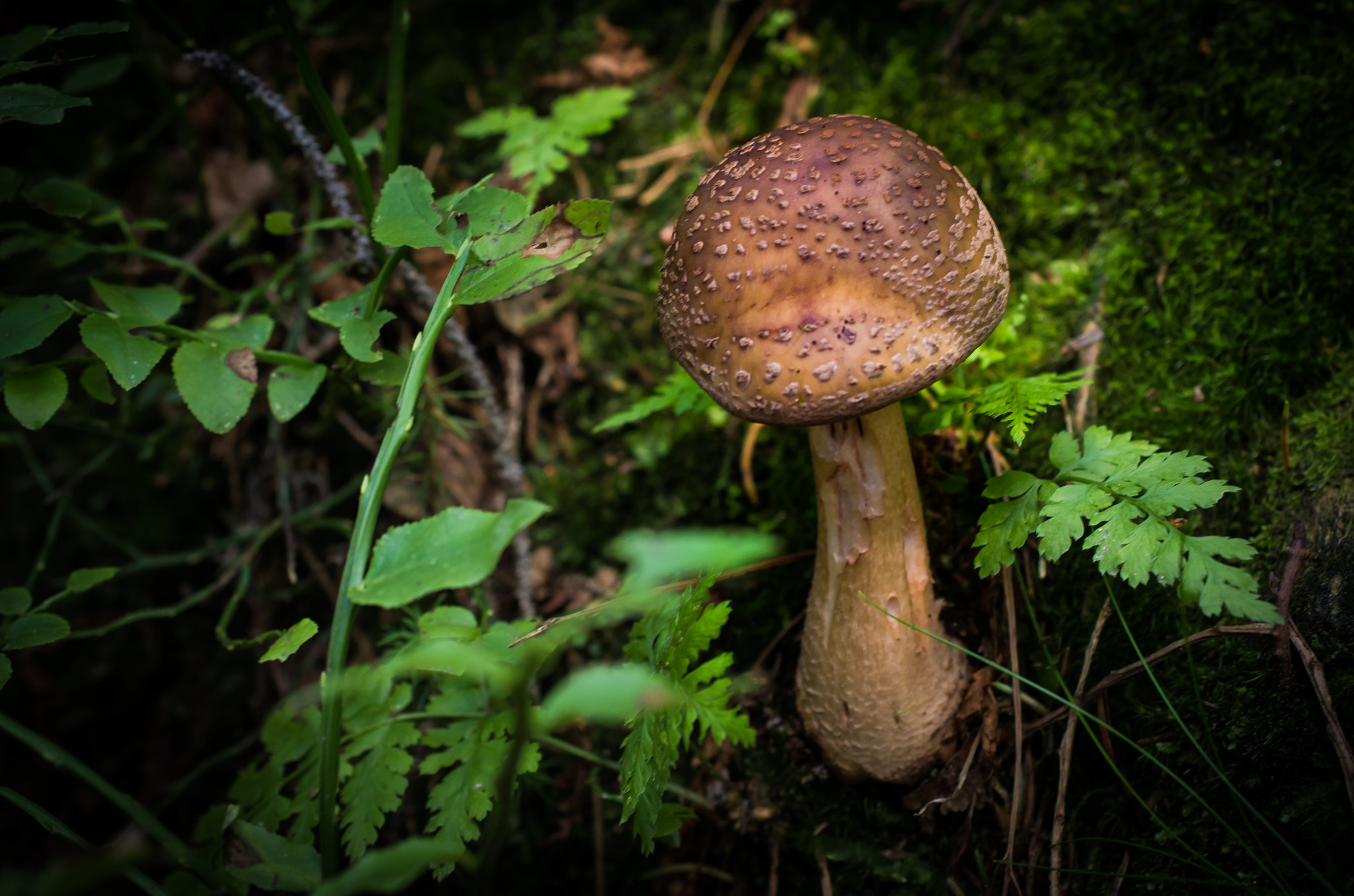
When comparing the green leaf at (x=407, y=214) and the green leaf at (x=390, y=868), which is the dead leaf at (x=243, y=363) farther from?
the green leaf at (x=390, y=868)

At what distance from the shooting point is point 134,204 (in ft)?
11.3

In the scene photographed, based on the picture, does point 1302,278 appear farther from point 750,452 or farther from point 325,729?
point 325,729

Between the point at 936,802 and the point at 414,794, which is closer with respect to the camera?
the point at 936,802

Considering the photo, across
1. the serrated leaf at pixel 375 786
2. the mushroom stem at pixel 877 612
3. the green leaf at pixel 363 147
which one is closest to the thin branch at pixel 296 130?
the green leaf at pixel 363 147

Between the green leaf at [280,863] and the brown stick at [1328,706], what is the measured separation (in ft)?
6.94

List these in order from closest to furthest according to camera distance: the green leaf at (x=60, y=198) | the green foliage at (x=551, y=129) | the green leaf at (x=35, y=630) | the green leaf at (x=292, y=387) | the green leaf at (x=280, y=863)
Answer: the green leaf at (x=280, y=863) < the green leaf at (x=35, y=630) < the green leaf at (x=292, y=387) < the green leaf at (x=60, y=198) < the green foliage at (x=551, y=129)

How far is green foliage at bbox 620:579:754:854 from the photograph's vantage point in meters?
1.56

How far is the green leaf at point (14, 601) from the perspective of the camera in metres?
1.72

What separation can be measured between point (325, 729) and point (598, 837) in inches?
57.6

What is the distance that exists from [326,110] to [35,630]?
1436mm

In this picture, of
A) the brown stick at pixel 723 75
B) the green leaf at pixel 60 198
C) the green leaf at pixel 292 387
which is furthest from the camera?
the brown stick at pixel 723 75

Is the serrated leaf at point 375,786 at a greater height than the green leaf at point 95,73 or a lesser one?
lesser

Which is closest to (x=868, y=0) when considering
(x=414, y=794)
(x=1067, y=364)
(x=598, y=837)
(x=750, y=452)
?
(x=1067, y=364)

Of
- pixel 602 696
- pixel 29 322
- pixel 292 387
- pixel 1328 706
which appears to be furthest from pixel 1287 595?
pixel 29 322
